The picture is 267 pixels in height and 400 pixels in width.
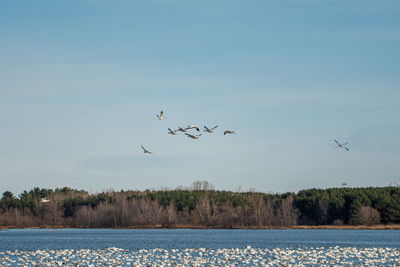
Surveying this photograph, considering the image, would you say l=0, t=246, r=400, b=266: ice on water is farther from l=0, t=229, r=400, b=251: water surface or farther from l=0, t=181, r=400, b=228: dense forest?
l=0, t=181, r=400, b=228: dense forest

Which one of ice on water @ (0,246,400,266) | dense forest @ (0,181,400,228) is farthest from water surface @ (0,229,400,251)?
dense forest @ (0,181,400,228)

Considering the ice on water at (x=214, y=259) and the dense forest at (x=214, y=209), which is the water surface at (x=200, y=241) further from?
the dense forest at (x=214, y=209)

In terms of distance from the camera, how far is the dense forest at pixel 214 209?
96.2 m

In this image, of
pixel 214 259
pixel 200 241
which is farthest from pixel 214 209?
pixel 214 259

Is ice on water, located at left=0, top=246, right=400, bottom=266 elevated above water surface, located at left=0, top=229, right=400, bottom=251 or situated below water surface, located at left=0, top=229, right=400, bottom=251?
below

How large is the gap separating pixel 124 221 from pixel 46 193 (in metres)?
39.5

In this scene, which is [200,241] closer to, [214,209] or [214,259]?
[214,259]

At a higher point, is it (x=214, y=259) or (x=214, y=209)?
(x=214, y=209)

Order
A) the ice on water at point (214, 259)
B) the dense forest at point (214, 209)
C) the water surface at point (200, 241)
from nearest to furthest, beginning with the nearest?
the ice on water at point (214, 259)
the water surface at point (200, 241)
the dense forest at point (214, 209)

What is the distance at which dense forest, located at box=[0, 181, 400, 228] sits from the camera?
96250 millimetres

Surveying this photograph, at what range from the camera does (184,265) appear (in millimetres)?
32969

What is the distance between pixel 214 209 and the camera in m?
107

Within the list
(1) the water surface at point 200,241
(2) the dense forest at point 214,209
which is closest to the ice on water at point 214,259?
(1) the water surface at point 200,241

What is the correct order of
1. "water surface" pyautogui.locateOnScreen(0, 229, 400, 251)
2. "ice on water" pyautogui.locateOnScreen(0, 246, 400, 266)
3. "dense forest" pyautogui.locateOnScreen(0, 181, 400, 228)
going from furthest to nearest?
1. "dense forest" pyautogui.locateOnScreen(0, 181, 400, 228)
2. "water surface" pyautogui.locateOnScreen(0, 229, 400, 251)
3. "ice on water" pyautogui.locateOnScreen(0, 246, 400, 266)
